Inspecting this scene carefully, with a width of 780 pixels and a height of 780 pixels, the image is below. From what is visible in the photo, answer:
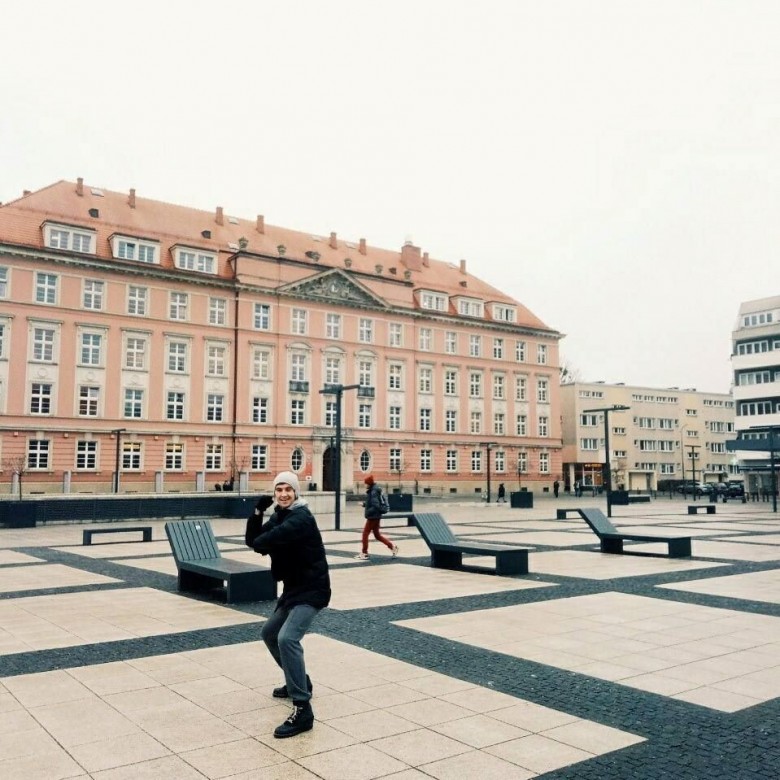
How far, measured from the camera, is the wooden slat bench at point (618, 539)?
15.9 m

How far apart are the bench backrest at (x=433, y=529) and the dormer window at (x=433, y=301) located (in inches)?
2058

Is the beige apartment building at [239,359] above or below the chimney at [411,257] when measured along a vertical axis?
below

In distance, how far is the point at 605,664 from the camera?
7.28 m

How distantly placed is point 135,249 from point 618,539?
44.0 meters

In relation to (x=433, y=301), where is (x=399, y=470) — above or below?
below

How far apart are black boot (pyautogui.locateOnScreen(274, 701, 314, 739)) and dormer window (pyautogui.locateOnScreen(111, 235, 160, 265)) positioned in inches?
1985

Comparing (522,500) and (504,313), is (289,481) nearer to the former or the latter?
(522,500)

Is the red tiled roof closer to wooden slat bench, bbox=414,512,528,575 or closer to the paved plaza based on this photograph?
wooden slat bench, bbox=414,512,528,575

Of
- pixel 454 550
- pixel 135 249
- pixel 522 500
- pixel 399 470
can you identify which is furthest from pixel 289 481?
pixel 399 470

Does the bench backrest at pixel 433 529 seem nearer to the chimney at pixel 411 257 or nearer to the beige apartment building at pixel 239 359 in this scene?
the beige apartment building at pixel 239 359

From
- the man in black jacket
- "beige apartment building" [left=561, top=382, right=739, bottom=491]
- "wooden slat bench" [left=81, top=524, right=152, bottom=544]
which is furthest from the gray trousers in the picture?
"beige apartment building" [left=561, top=382, right=739, bottom=491]

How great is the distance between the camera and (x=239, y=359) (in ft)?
183

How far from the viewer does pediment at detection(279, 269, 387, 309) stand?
192 ft

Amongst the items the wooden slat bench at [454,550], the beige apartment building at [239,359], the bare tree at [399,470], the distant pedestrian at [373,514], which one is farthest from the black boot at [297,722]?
the bare tree at [399,470]
